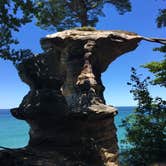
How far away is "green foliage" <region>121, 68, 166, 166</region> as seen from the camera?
13203mm

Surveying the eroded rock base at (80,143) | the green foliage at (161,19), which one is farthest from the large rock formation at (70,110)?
the green foliage at (161,19)

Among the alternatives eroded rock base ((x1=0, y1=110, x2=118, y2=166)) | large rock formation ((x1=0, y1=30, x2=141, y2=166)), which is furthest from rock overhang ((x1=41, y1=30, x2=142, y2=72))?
eroded rock base ((x1=0, y1=110, x2=118, y2=166))

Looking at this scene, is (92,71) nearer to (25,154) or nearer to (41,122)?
(41,122)

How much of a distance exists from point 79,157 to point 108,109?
1750 mm

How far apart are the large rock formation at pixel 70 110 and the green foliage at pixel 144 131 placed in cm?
152

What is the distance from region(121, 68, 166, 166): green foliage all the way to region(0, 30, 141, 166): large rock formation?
1.52 metres

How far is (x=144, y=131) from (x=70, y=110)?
12.8 ft

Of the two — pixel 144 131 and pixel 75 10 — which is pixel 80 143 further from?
pixel 75 10

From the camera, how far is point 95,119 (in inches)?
449

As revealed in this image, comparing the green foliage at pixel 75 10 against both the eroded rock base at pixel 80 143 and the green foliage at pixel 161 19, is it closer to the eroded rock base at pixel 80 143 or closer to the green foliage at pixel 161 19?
the green foliage at pixel 161 19

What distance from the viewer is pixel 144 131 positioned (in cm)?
1404

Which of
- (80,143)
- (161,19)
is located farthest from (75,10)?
(80,143)

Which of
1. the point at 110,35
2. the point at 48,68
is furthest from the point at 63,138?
the point at 110,35

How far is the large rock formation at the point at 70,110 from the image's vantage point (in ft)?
36.4
